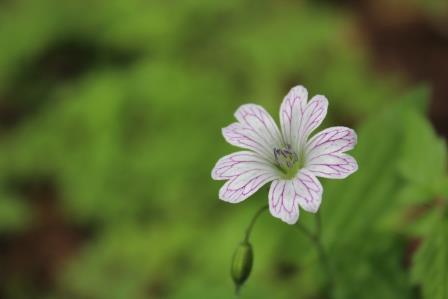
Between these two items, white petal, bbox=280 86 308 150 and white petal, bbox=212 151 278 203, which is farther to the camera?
white petal, bbox=280 86 308 150

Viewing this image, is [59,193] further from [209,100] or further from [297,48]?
[297,48]

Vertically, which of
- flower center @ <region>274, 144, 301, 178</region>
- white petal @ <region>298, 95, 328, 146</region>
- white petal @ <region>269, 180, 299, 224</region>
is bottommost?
white petal @ <region>269, 180, 299, 224</region>

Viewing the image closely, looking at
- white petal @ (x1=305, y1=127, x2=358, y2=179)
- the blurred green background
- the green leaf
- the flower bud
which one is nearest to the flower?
white petal @ (x1=305, y1=127, x2=358, y2=179)

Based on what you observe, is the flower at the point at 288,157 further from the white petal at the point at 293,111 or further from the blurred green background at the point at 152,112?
the blurred green background at the point at 152,112

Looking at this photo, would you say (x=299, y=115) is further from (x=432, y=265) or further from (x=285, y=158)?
(x=432, y=265)

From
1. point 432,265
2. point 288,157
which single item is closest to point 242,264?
point 288,157

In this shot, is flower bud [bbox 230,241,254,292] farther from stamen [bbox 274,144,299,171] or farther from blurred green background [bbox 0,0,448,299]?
blurred green background [bbox 0,0,448,299]
